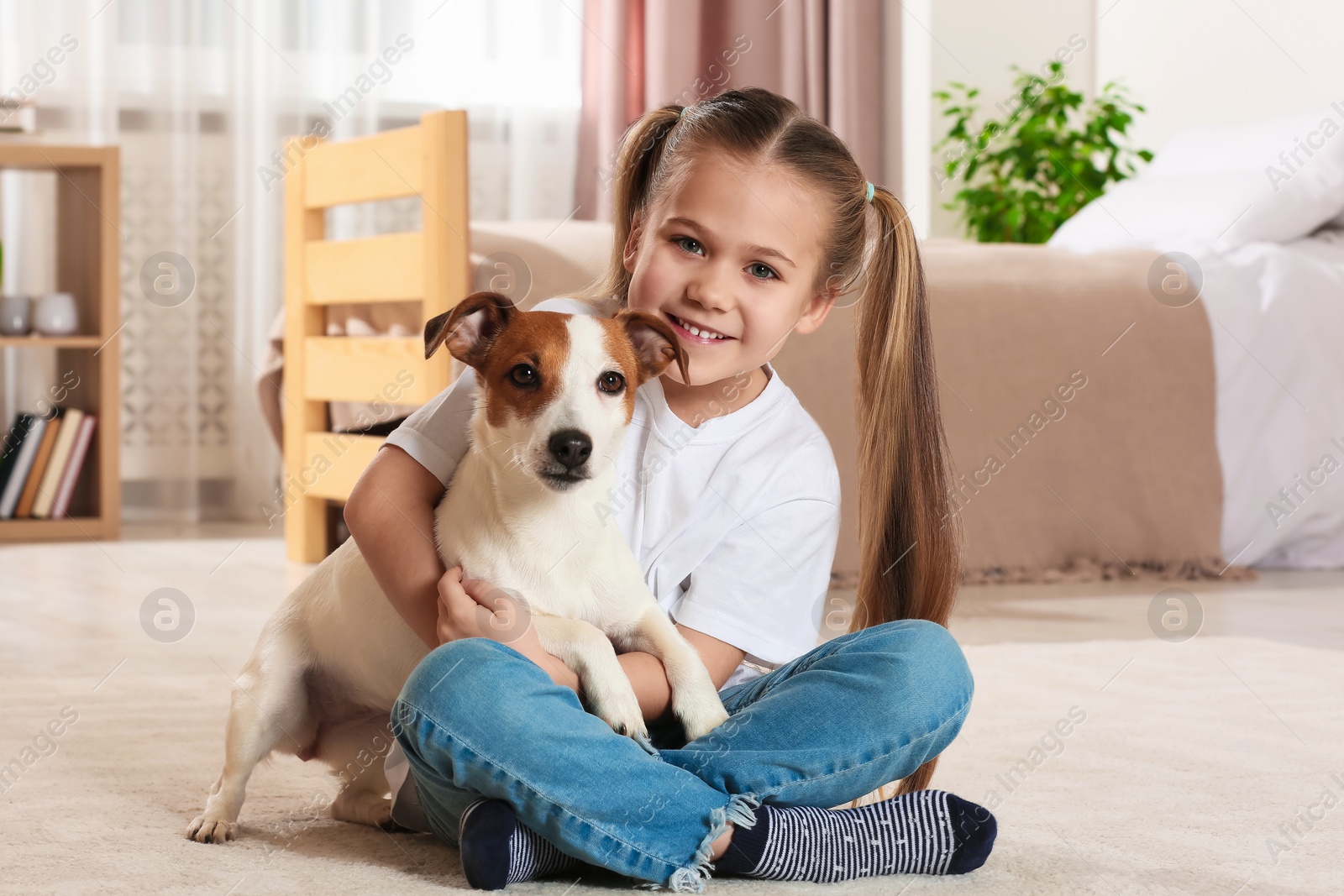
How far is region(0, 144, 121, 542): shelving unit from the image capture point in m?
3.88

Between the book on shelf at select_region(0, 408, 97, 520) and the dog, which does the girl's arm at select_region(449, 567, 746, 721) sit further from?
the book on shelf at select_region(0, 408, 97, 520)

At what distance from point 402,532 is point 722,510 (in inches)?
12.8

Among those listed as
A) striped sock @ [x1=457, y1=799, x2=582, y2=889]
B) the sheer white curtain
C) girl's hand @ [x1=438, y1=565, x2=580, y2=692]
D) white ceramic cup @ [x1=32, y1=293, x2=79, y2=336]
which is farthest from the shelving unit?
striped sock @ [x1=457, y1=799, x2=582, y2=889]

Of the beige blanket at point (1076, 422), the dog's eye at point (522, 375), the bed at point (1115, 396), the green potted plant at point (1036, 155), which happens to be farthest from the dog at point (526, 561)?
the green potted plant at point (1036, 155)

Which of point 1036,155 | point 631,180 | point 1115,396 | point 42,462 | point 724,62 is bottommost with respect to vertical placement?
point 42,462

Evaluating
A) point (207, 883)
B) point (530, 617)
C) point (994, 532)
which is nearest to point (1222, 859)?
point (530, 617)

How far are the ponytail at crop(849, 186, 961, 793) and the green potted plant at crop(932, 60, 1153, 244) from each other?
346 cm

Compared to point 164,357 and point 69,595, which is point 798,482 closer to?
point 69,595

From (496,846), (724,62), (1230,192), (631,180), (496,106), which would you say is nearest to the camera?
(496,846)

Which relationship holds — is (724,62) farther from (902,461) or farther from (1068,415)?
(902,461)

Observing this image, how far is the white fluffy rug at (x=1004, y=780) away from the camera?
1152 mm

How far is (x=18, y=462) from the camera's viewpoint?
12.8 ft

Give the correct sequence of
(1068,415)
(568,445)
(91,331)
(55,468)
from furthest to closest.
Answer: (91,331), (55,468), (1068,415), (568,445)

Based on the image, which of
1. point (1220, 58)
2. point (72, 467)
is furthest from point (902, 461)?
point (1220, 58)
